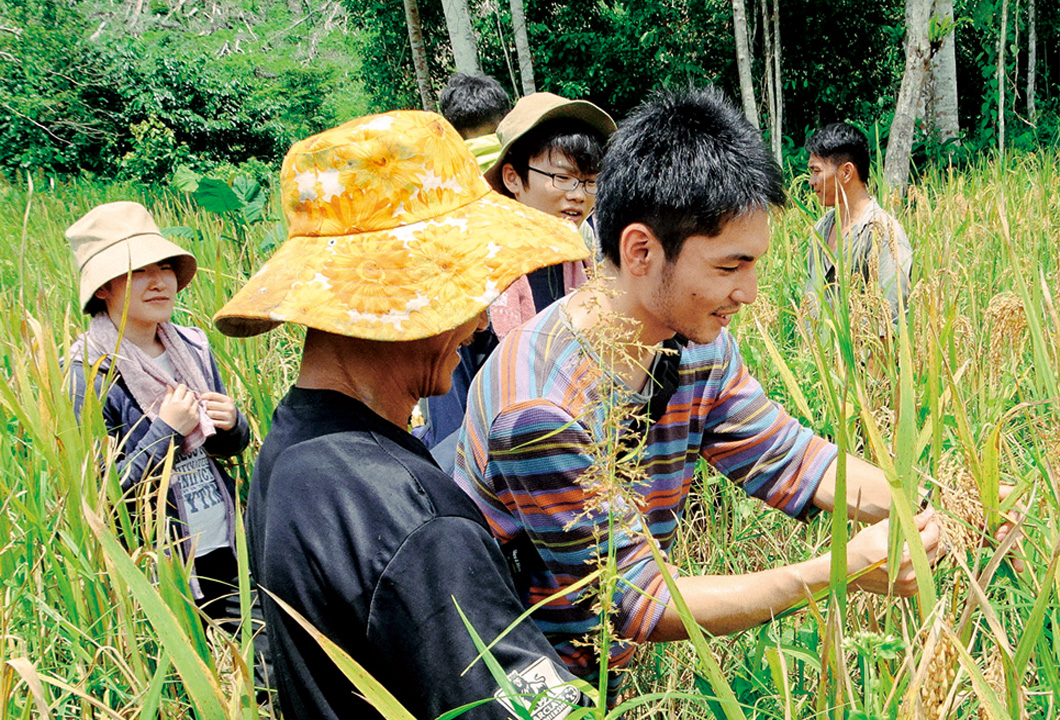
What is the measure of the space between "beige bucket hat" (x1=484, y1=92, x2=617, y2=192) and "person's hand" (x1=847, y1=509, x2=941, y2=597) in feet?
5.14

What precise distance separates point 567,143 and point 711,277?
3.99 feet

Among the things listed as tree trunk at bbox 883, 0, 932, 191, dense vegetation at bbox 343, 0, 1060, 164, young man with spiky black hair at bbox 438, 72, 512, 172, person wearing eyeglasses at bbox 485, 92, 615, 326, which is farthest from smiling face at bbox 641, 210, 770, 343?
dense vegetation at bbox 343, 0, 1060, 164

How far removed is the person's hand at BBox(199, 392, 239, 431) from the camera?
211 centimetres

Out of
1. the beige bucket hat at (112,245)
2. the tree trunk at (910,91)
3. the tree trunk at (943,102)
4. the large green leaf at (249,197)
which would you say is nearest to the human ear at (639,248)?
the beige bucket hat at (112,245)

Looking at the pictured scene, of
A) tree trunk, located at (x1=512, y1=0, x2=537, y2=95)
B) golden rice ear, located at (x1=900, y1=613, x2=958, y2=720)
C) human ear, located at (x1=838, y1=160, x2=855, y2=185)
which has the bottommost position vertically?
golden rice ear, located at (x1=900, y1=613, x2=958, y2=720)

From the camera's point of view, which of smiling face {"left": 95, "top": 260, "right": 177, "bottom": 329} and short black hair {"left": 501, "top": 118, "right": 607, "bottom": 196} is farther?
short black hair {"left": 501, "top": 118, "right": 607, "bottom": 196}

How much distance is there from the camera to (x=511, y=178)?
2443 mm

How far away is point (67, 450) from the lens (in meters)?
1.16

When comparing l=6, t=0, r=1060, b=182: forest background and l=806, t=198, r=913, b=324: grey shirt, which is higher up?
l=6, t=0, r=1060, b=182: forest background

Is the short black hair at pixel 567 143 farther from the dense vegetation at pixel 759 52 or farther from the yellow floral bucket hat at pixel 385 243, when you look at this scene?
the dense vegetation at pixel 759 52

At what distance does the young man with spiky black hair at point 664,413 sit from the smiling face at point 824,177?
7.40 ft

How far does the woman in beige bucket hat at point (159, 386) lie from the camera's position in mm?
1986

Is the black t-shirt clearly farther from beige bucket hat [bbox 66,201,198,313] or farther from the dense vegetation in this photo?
the dense vegetation

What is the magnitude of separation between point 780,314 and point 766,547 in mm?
1031
